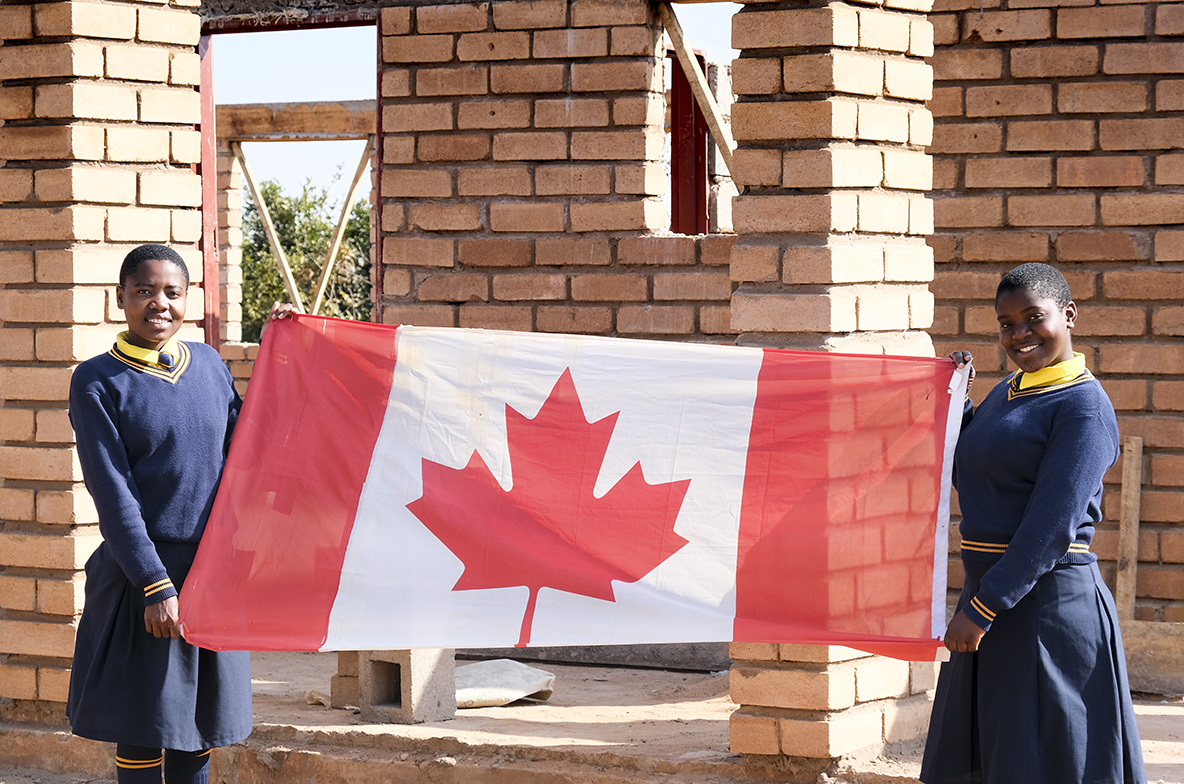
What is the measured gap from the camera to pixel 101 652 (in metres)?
3.53

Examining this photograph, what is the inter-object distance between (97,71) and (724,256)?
260 cm

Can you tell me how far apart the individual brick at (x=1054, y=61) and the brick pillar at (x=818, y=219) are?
151 centimetres

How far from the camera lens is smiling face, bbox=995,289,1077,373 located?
320 centimetres

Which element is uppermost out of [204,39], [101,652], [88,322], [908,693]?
[204,39]

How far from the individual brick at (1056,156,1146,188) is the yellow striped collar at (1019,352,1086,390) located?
8.69ft

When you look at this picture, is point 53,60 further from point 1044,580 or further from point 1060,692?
point 1060,692

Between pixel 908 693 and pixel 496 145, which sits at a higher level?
pixel 496 145

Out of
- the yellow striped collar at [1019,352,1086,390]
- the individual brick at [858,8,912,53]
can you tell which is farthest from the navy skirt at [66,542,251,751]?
the individual brick at [858,8,912,53]

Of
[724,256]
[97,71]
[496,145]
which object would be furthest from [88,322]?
[724,256]

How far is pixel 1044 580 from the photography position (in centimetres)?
323

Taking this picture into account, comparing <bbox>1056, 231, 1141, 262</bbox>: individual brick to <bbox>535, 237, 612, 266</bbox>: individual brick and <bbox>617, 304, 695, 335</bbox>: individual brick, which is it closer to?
<bbox>617, 304, 695, 335</bbox>: individual brick

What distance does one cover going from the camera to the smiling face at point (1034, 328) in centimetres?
320

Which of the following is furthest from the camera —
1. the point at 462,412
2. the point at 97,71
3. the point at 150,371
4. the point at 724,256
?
the point at 724,256

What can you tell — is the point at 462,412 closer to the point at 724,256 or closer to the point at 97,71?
the point at 97,71
